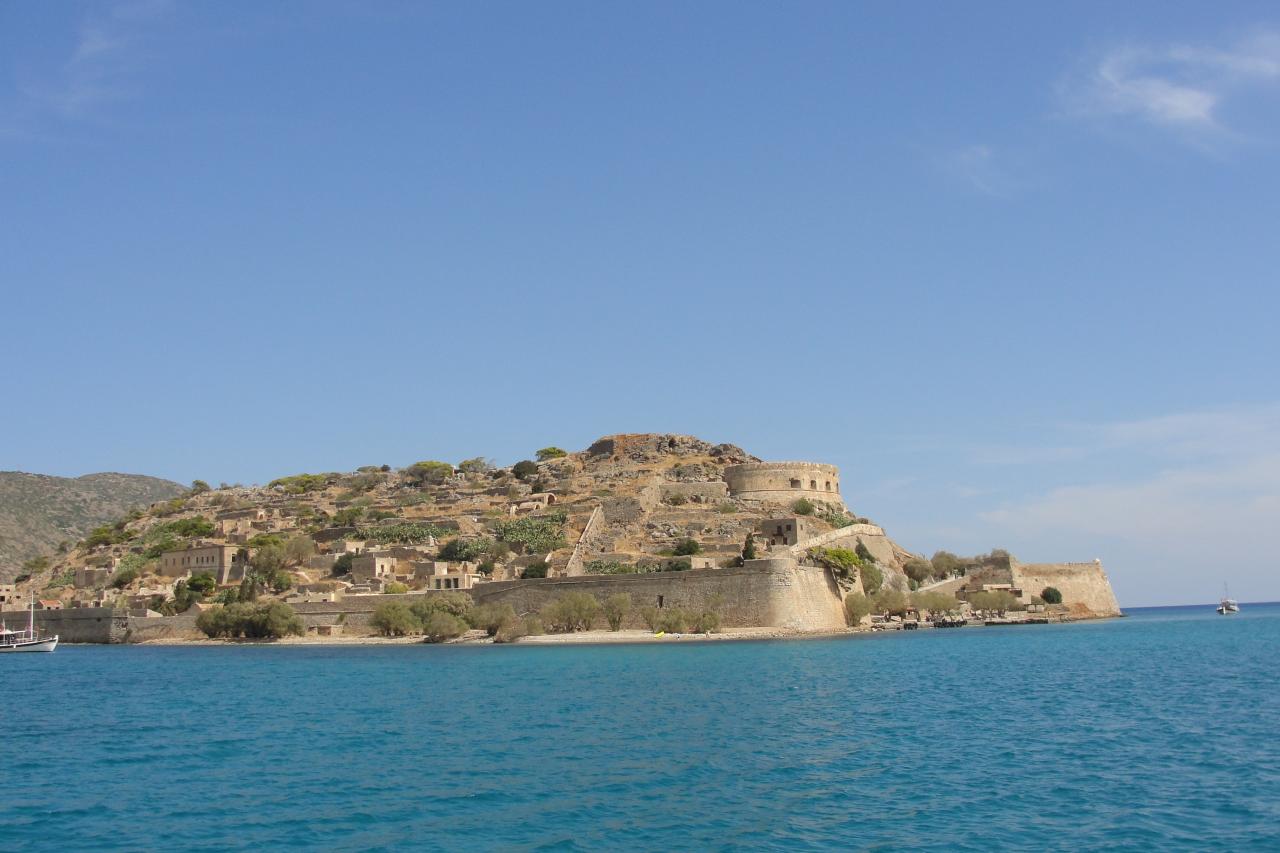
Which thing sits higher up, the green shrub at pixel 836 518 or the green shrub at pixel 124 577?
the green shrub at pixel 836 518

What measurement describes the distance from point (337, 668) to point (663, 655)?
9.58 metres

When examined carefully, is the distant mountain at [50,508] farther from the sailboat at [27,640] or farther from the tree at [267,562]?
the tree at [267,562]

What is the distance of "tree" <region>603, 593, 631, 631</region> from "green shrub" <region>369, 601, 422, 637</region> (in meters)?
7.60

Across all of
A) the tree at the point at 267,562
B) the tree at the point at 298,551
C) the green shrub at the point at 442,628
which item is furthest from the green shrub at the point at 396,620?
the tree at the point at 298,551

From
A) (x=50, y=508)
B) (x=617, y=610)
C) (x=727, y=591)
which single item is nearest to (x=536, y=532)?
(x=617, y=610)

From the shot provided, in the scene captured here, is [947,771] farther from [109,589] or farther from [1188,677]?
[109,589]

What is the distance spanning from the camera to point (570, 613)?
46125mm

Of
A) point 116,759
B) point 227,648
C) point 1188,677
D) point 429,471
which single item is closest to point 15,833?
point 116,759

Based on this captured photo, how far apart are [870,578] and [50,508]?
244ft

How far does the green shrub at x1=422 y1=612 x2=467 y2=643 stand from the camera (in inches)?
1839

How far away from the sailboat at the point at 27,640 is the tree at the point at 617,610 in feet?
80.5

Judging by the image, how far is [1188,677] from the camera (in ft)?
102

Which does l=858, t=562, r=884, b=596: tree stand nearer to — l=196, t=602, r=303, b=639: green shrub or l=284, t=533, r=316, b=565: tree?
l=196, t=602, r=303, b=639: green shrub

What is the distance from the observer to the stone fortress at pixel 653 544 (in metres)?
46.2
